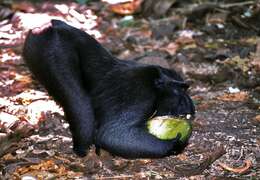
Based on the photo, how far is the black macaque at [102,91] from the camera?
10.7ft

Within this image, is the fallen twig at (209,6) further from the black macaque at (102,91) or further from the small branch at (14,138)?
the small branch at (14,138)

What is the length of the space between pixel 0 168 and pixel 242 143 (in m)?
1.41

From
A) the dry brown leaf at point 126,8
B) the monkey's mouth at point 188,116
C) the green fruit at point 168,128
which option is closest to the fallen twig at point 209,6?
the dry brown leaf at point 126,8

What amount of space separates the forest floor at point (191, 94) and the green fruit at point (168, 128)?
18 cm

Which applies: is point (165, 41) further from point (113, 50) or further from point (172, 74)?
point (172, 74)

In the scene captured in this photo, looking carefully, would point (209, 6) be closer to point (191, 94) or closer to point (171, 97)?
point (191, 94)

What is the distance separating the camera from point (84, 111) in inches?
130

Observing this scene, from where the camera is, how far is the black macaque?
3260mm

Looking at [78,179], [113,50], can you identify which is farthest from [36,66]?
[113,50]

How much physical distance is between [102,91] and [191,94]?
1.16 meters

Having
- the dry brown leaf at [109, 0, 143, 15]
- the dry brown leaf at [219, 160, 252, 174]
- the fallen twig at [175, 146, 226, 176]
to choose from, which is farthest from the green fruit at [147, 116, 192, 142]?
the dry brown leaf at [109, 0, 143, 15]

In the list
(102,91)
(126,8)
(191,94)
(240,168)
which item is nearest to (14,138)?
(102,91)

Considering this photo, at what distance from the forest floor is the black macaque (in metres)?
0.15

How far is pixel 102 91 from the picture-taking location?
343 cm
